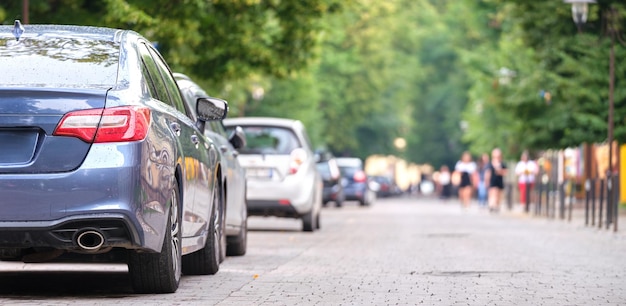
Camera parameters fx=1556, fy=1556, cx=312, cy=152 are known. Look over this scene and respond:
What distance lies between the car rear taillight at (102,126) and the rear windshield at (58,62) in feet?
0.97

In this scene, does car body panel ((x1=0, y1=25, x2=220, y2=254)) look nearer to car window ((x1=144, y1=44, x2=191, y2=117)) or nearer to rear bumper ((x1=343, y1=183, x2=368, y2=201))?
car window ((x1=144, y1=44, x2=191, y2=117))

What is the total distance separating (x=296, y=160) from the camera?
22.5 meters

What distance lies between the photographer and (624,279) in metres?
12.4

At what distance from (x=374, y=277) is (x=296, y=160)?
10359 mm

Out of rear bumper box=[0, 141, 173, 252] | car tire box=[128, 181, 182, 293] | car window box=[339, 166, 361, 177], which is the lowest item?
car window box=[339, 166, 361, 177]

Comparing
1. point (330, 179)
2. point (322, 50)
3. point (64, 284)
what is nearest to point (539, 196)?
point (322, 50)

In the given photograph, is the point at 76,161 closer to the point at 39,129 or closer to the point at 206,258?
the point at 39,129

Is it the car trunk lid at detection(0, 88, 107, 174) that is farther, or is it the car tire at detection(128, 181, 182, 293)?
the car tire at detection(128, 181, 182, 293)

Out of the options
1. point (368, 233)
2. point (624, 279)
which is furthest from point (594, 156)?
point (624, 279)

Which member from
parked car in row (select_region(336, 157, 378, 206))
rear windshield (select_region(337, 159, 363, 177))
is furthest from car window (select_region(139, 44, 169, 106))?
rear windshield (select_region(337, 159, 363, 177))

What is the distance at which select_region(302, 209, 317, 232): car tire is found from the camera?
23.1 meters

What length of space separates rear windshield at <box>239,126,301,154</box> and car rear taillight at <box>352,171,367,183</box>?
29.6m

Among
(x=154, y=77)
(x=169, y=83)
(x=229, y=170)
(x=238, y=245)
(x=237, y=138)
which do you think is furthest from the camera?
(x=238, y=245)

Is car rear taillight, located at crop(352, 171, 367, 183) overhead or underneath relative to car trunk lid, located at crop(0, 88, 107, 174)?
underneath
